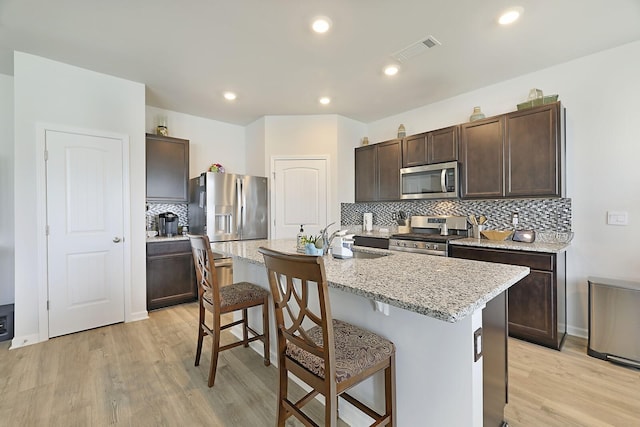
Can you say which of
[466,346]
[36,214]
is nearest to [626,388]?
[466,346]

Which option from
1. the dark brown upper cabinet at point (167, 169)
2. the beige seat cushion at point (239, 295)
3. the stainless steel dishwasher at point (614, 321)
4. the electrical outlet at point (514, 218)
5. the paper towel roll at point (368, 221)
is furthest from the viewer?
the paper towel roll at point (368, 221)

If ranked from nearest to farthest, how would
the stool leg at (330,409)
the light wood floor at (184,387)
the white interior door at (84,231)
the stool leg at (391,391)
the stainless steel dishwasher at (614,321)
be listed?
the stool leg at (330,409) → the stool leg at (391,391) → the light wood floor at (184,387) → the stainless steel dishwasher at (614,321) → the white interior door at (84,231)

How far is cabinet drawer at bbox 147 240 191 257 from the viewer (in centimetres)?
348

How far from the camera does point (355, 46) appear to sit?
2.54 metres

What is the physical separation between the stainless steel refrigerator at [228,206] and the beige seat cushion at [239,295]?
1.78 m

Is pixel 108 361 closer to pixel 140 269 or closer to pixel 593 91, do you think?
pixel 140 269

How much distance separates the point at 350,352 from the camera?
4.13 feet

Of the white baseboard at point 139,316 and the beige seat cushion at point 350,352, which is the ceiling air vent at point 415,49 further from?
the white baseboard at point 139,316

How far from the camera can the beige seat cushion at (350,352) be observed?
1.18 metres

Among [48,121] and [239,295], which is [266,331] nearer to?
[239,295]

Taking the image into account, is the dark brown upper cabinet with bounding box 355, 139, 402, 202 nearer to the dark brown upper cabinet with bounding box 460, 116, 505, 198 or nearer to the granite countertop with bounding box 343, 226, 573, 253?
the dark brown upper cabinet with bounding box 460, 116, 505, 198

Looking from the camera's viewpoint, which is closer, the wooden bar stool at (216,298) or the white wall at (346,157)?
the wooden bar stool at (216,298)

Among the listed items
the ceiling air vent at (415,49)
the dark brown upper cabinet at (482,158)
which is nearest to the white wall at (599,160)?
the dark brown upper cabinet at (482,158)

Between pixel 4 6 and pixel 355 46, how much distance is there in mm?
2671
